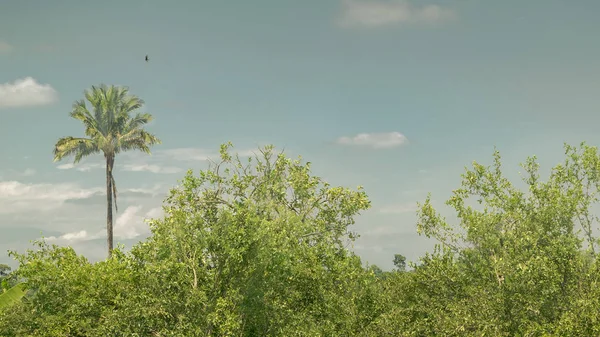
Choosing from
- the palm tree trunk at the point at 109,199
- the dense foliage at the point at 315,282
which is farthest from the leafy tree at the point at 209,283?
the palm tree trunk at the point at 109,199

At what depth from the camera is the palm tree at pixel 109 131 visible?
194 ft

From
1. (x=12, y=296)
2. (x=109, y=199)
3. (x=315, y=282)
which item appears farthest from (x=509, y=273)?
(x=109, y=199)

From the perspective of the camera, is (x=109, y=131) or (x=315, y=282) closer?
(x=315, y=282)

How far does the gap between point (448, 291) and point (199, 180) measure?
1573 cm

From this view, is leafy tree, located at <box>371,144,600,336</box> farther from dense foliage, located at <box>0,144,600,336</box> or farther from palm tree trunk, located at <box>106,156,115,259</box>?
palm tree trunk, located at <box>106,156,115,259</box>

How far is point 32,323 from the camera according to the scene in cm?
2948

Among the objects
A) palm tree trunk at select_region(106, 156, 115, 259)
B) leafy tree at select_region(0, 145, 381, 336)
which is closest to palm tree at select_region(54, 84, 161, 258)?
palm tree trunk at select_region(106, 156, 115, 259)

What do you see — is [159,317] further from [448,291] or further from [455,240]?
[455,240]

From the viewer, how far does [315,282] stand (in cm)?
3048

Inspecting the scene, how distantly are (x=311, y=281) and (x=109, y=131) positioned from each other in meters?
35.3

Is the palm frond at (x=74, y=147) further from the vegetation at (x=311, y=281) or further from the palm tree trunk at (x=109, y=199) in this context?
the vegetation at (x=311, y=281)

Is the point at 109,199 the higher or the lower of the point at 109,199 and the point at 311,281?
the higher

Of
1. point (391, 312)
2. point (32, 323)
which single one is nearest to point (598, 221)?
point (391, 312)

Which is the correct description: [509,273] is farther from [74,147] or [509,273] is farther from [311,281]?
[74,147]
